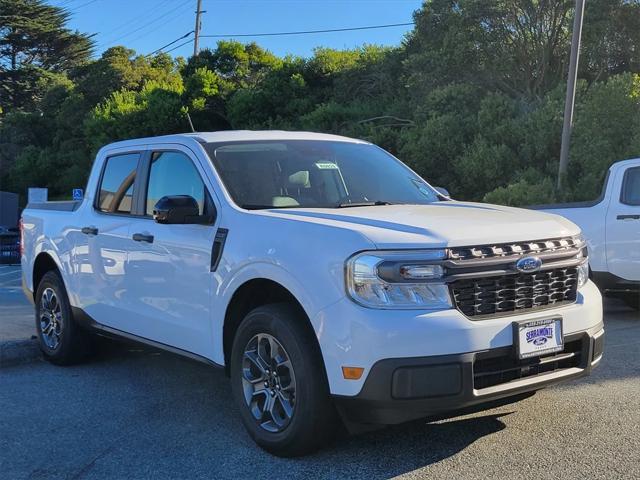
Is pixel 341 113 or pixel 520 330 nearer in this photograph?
pixel 520 330

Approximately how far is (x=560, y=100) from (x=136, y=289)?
17.1 meters

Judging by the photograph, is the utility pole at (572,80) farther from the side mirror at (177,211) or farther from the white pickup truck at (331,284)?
the side mirror at (177,211)

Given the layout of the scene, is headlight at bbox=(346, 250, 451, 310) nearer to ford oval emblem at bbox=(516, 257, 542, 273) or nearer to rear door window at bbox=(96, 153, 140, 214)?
ford oval emblem at bbox=(516, 257, 542, 273)

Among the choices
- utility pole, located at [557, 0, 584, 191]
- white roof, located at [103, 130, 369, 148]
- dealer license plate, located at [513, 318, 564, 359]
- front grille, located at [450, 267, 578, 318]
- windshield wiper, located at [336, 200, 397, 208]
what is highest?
utility pole, located at [557, 0, 584, 191]

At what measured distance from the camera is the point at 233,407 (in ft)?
16.7

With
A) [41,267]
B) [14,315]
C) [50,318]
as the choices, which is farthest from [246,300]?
[14,315]

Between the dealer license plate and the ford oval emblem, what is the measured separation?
27 cm

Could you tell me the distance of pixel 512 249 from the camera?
3.84 m

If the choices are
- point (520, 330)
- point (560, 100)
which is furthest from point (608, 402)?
point (560, 100)

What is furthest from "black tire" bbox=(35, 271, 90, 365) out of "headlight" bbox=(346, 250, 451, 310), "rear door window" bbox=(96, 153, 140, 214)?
"headlight" bbox=(346, 250, 451, 310)

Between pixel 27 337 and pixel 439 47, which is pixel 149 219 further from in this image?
pixel 439 47

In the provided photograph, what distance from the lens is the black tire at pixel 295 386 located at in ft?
12.4

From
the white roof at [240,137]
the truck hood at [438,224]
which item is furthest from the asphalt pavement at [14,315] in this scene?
the truck hood at [438,224]

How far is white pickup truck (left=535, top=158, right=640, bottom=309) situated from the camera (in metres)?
8.55
